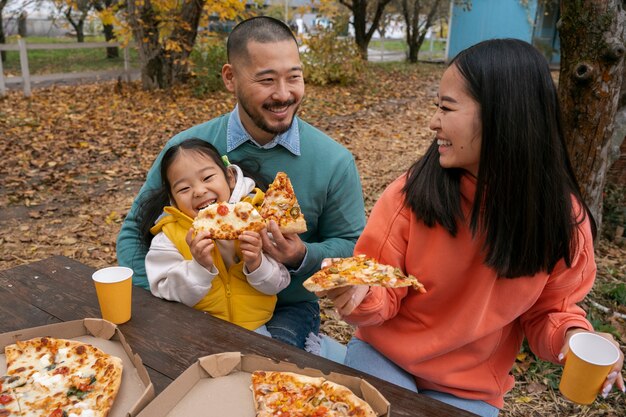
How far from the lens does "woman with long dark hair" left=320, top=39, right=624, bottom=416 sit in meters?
2.10

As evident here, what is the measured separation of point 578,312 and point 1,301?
271cm

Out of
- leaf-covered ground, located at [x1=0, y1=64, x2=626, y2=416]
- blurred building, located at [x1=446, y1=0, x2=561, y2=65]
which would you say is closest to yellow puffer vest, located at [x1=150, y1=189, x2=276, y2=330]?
leaf-covered ground, located at [x1=0, y1=64, x2=626, y2=416]

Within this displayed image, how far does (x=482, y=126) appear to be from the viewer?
212 cm

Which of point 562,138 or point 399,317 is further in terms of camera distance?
point 399,317

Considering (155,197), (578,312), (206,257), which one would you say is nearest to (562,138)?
(578,312)

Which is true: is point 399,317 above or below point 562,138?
below

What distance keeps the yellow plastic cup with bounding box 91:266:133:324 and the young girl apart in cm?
25

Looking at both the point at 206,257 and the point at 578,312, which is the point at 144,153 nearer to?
the point at 206,257

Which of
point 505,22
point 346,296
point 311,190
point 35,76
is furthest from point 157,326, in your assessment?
point 505,22

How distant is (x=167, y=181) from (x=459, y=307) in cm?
167

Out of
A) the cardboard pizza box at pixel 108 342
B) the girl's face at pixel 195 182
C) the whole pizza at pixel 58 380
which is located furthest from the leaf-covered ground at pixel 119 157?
the whole pizza at pixel 58 380

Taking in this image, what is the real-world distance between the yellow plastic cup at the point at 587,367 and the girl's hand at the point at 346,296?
837 millimetres

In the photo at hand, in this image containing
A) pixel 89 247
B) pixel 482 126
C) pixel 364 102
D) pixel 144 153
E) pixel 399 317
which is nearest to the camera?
pixel 482 126

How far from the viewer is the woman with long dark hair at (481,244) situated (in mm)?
2102
